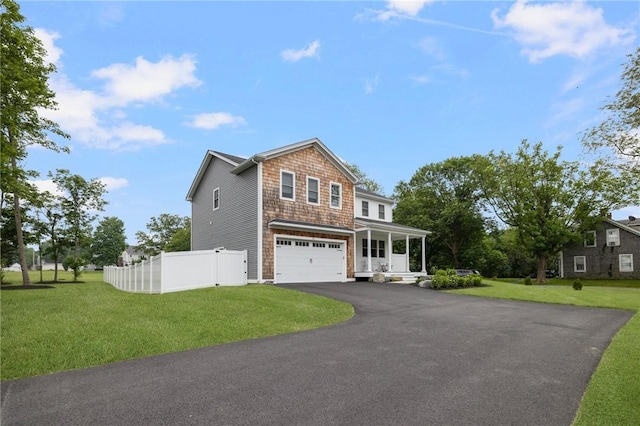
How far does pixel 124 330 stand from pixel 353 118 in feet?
65.5

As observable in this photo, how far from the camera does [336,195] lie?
21.5m

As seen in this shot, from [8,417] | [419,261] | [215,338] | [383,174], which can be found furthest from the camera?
[383,174]

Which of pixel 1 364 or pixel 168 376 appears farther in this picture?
pixel 1 364

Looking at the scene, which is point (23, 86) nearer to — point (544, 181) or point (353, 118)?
point (353, 118)

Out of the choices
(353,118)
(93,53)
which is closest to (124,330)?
(93,53)

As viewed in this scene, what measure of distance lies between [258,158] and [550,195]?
2853cm

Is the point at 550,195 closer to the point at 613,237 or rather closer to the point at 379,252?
the point at 613,237

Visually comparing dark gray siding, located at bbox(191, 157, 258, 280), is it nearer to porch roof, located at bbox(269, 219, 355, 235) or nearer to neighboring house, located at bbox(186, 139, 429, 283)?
neighboring house, located at bbox(186, 139, 429, 283)

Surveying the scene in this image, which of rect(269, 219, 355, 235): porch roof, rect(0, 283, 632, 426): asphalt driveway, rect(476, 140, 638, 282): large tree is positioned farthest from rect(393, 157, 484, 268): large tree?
rect(0, 283, 632, 426): asphalt driveway

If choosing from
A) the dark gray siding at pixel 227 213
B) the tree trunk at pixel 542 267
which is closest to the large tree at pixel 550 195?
the tree trunk at pixel 542 267

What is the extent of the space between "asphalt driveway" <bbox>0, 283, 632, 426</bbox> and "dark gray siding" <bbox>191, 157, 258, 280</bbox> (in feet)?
33.3

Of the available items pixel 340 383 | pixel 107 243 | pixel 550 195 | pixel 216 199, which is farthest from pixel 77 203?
pixel 107 243

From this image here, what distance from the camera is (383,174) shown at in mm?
52094

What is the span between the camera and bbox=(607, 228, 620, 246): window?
3478cm
